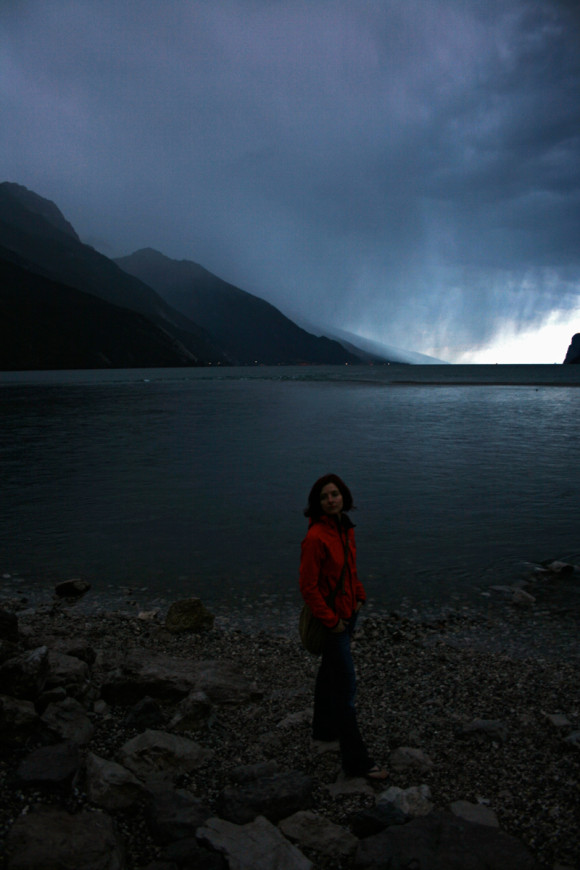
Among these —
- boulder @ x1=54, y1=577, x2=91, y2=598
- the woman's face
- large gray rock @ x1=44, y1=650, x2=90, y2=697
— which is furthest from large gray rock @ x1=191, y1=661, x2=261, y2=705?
boulder @ x1=54, y1=577, x2=91, y2=598

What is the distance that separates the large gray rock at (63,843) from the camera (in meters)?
4.23

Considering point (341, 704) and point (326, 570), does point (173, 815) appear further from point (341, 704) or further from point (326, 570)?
point (326, 570)

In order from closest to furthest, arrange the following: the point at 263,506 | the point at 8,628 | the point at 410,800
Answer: the point at 410,800
the point at 8,628
the point at 263,506

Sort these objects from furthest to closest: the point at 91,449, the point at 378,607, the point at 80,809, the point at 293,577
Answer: the point at 91,449 < the point at 293,577 < the point at 378,607 < the point at 80,809

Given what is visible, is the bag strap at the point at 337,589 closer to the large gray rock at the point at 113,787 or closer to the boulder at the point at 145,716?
the large gray rock at the point at 113,787

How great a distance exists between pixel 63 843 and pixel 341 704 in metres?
2.61

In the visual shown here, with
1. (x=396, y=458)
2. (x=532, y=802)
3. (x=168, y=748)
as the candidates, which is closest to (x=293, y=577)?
(x=168, y=748)

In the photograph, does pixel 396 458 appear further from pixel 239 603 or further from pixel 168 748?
pixel 168 748

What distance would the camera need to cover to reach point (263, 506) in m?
18.9

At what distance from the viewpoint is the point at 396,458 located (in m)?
29.2

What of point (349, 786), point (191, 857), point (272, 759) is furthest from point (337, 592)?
point (191, 857)

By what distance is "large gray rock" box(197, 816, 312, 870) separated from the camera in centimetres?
441

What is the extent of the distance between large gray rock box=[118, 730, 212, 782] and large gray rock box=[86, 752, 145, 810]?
11.7 inches

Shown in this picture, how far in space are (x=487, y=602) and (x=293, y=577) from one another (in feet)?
12.5
